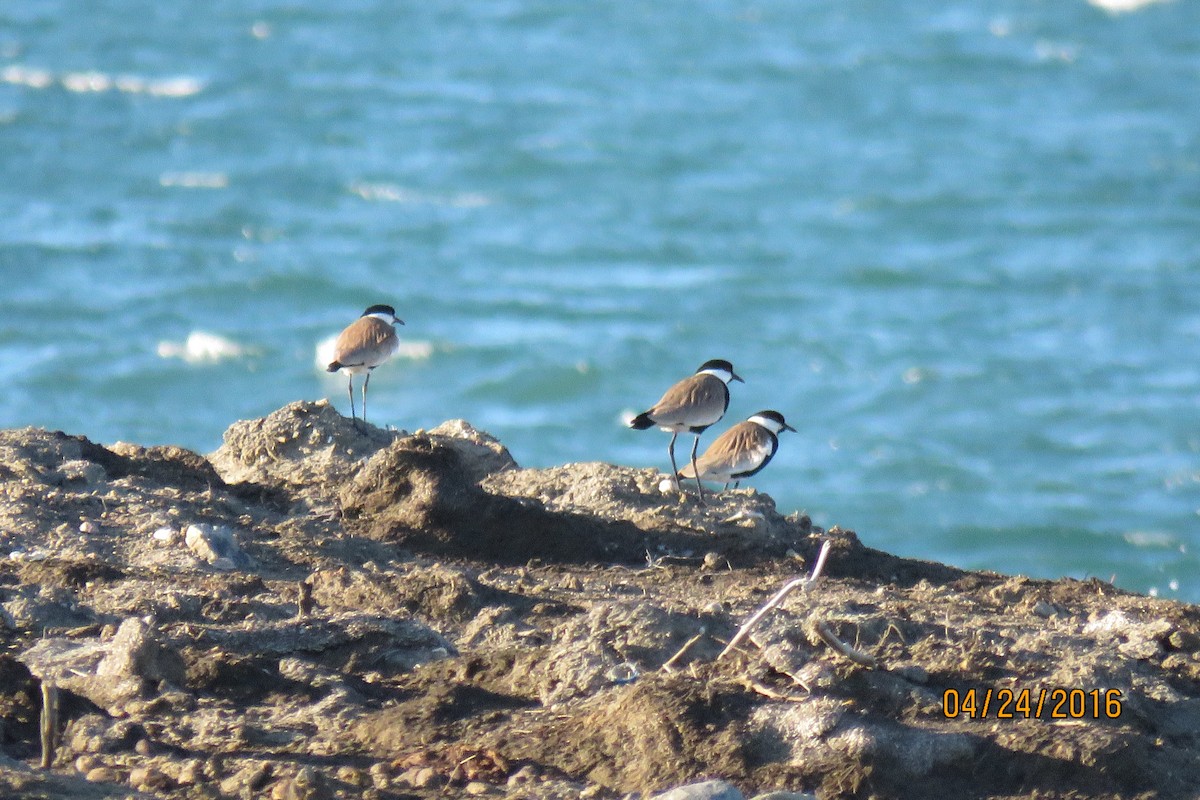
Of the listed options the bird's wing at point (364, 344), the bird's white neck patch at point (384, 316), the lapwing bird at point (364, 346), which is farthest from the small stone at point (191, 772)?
the bird's white neck patch at point (384, 316)

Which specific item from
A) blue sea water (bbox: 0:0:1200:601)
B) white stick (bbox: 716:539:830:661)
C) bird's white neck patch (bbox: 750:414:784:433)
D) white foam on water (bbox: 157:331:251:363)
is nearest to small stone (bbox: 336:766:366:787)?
white stick (bbox: 716:539:830:661)

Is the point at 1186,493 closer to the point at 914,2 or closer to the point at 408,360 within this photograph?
the point at 408,360

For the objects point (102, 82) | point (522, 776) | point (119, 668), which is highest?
point (102, 82)

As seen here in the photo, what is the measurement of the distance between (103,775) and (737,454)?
534 centimetres

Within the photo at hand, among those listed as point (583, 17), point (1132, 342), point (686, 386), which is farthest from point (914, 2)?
point (686, 386)

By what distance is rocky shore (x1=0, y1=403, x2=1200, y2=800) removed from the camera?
15.2 feet

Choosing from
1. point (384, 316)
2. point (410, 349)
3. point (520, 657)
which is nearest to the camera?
point (520, 657)

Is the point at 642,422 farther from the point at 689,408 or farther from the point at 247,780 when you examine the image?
the point at 247,780

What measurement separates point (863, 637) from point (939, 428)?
1708 cm

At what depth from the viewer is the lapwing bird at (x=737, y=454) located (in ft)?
30.5

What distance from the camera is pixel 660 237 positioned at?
2828 centimetres

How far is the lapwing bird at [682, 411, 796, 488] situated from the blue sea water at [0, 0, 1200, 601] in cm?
944

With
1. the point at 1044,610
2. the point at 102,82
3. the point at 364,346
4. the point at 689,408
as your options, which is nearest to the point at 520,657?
the point at 1044,610

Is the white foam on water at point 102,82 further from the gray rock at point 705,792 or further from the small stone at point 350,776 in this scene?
the gray rock at point 705,792
